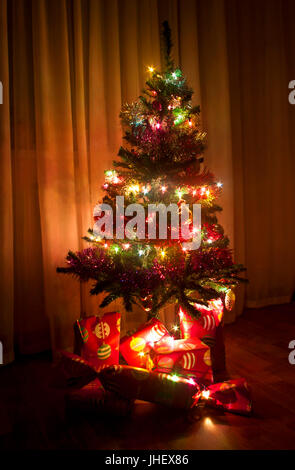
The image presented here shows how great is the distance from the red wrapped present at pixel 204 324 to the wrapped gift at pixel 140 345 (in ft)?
0.41

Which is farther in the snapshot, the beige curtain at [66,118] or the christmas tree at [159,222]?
the beige curtain at [66,118]

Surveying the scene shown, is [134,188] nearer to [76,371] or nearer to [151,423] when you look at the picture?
[76,371]

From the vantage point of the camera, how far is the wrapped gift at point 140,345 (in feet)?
5.47

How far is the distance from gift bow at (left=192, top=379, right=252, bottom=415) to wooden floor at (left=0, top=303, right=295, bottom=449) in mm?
31

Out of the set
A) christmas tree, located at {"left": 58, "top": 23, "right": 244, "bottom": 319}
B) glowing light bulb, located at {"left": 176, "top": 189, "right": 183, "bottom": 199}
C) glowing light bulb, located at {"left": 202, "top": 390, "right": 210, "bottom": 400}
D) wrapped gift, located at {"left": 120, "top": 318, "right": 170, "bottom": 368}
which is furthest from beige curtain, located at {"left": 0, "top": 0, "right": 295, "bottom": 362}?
glowing light bulb, located at {"left": 202, "top": 390, "right": 210, "bottom": 400}

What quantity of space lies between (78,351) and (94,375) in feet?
0.57

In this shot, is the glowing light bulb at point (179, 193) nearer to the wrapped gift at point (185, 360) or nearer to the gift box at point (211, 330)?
the gift box at point (211, 330)

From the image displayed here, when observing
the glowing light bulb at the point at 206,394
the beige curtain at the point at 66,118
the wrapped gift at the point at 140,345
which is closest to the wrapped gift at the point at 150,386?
the glowing light bulb at the point at 206,394

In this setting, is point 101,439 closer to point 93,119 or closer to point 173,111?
point 173,111

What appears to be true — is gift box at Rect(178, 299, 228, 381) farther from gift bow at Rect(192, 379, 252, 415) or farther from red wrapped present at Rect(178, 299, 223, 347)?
gift bow at Rect(192, 379, 252, 415)

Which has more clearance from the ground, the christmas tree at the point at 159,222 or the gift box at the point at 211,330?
the christmas tree at the point at 159,222

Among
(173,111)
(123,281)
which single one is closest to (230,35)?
(173,111)

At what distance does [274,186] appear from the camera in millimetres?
2947

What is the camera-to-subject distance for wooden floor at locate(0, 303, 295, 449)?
1.26 meters
